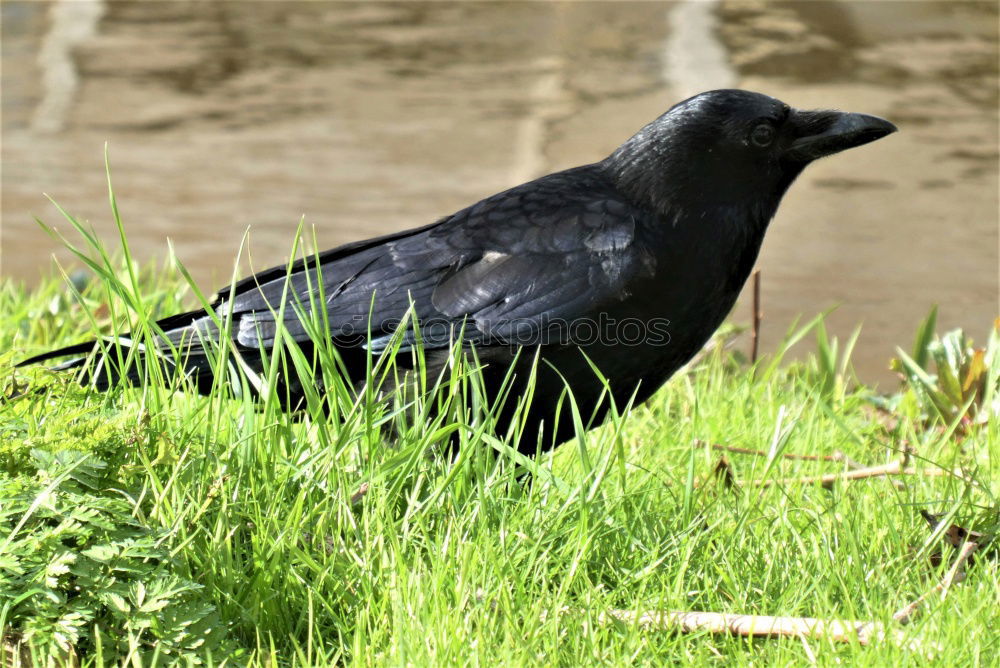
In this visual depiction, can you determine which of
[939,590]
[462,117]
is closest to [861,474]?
[939,590]

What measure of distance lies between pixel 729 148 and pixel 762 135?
0.31 ft

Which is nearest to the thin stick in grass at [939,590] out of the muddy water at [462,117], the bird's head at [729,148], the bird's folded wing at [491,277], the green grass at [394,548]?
the green grass at [394,548]

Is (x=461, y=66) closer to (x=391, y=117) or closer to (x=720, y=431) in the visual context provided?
(x=391, y=117)

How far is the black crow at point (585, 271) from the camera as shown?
3.00m

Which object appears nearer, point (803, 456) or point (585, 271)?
point (585, 271)

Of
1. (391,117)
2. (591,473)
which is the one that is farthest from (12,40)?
(591,473)

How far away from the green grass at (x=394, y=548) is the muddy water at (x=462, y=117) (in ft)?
9.11

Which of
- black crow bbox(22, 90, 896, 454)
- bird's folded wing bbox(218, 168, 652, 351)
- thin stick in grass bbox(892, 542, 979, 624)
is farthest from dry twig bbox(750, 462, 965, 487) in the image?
bird's folded wing bbox(218, 168, 652, 351)

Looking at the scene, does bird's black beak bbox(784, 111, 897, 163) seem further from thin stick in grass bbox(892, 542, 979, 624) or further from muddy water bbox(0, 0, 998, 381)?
muddy water bbox(0, 0, 998, 381)

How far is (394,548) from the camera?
7.23ft

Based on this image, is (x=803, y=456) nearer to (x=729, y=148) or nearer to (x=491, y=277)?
(x=729, y=148)

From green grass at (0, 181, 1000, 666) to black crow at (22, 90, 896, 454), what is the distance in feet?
1.20

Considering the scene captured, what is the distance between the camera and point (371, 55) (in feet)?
30.5

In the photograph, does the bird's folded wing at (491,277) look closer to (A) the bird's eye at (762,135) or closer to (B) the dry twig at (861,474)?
(A) the bird's eye at (762,135)
